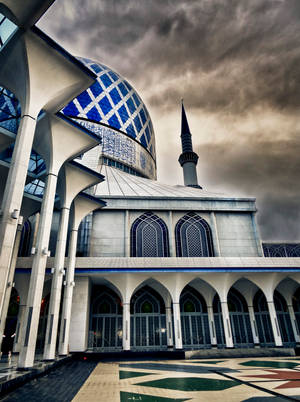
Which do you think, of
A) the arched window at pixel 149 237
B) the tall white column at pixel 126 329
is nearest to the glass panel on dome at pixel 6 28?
the tall white column at pixel 126 329

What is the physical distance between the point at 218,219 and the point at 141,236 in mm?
6554

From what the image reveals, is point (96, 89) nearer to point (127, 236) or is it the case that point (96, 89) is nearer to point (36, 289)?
point (127, 236)

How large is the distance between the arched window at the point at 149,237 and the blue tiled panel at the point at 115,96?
22.7 m

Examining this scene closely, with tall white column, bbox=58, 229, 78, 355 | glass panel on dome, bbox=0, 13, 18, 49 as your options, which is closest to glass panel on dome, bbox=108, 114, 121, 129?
tall white column, bbox=58, 229, 78, 355

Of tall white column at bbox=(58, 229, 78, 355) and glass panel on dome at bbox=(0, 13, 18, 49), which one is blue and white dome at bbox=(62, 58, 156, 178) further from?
glass panel on dome at bbox=(0, 13, 18, 49)

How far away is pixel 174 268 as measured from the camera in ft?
51.8

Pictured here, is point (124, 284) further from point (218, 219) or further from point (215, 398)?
point (215, 398)

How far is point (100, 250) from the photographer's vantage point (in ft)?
63.1

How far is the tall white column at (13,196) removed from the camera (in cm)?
655

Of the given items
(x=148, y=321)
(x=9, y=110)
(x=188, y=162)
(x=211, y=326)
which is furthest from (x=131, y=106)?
(x=211, y=326)

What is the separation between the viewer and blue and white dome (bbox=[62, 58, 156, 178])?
32.0 m

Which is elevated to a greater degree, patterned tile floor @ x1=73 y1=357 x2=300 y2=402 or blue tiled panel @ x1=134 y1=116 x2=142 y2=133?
blue tiled panel @ x1=134 y1=116 x2=142 y2=133

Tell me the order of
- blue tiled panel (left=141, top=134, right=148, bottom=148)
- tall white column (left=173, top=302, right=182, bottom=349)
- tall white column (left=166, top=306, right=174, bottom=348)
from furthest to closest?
blue tiled panel (left=141, top=134, right=148, bottom=148) → tall white column (left=166, top=306, right=174, bottom=348) → tall white column (left=173, top=302, right=182, bottom=349)

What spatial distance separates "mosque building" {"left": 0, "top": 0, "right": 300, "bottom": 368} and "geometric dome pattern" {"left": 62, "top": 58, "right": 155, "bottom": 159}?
28.4 feet
